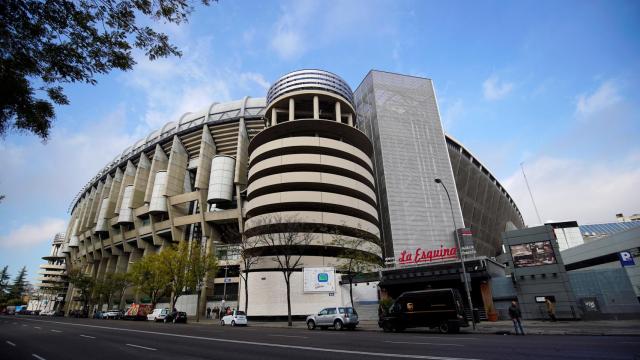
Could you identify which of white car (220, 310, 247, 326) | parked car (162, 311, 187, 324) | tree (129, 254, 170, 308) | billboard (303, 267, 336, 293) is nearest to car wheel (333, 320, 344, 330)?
white car (220, 310, 247, 326)

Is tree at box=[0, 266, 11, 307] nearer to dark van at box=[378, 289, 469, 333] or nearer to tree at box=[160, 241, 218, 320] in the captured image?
tree at box=[160, 241, 218, 320]

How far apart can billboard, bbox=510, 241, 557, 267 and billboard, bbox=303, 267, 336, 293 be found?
777 inches

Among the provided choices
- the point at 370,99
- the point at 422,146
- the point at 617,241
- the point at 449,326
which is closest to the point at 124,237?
the point at 370,99

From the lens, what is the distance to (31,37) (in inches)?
247

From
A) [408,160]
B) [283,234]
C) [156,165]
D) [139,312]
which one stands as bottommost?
[139,312]

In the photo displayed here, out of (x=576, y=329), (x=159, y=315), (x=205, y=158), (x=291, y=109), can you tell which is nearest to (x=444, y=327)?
(x=576, y=329)

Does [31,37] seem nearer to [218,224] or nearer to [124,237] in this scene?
[218,224]

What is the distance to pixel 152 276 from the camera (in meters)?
48.0

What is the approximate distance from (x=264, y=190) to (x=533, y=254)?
3649cm

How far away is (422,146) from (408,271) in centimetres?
3336

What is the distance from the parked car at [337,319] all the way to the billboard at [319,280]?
1336cm

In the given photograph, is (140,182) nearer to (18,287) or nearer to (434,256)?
(434,256)

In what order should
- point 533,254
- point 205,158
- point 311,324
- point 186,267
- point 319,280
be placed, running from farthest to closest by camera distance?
1. point 205,158
2. point 186,267
3. point 319,280
4. point 533,254
5. point 311,324

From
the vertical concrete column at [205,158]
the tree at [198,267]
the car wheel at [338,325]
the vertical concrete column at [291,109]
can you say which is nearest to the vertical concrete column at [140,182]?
the vertical concrete column at [205,158]
